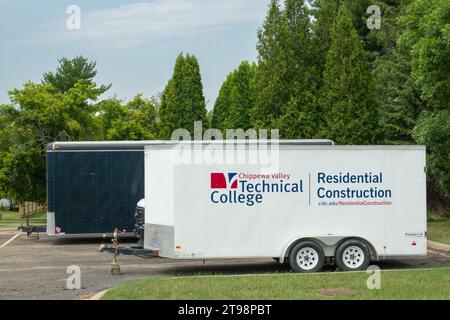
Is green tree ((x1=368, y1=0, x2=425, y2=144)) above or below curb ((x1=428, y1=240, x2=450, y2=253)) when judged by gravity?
above

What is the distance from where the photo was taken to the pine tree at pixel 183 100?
34.3 meters

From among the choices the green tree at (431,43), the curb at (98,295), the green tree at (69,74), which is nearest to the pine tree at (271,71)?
the green tree at (431,43)

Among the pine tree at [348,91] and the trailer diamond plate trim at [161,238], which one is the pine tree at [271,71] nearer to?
the pine tree at [348,91]

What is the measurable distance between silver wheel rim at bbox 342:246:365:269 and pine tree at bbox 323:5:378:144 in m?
13.0

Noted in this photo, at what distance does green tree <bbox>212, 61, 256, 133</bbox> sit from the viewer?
3616cm

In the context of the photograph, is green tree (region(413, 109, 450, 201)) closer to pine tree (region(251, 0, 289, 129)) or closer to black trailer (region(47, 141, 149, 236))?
pine tree (region(251, 0, 289, 129))

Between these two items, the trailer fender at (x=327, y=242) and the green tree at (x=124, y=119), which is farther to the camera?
the green tree at (x=124, y=119)

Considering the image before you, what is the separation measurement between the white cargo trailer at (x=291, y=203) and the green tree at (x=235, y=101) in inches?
761

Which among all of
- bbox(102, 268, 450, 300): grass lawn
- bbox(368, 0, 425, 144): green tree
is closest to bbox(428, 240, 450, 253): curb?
bbox(102, 268, 450, 300): grass lawn

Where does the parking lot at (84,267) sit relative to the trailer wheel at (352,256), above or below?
below

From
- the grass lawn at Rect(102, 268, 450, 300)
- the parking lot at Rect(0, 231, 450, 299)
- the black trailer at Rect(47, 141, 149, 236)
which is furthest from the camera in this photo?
the black trailer at Rect(47, 141, 149, 236)

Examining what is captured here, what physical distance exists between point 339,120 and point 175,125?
29.0 ft

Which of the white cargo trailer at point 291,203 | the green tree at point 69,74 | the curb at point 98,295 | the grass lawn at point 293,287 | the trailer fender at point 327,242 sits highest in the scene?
the green tree at point 69,74

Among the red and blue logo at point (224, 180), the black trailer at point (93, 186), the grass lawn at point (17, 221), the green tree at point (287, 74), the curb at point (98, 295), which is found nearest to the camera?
the curb at point (98, 295)
